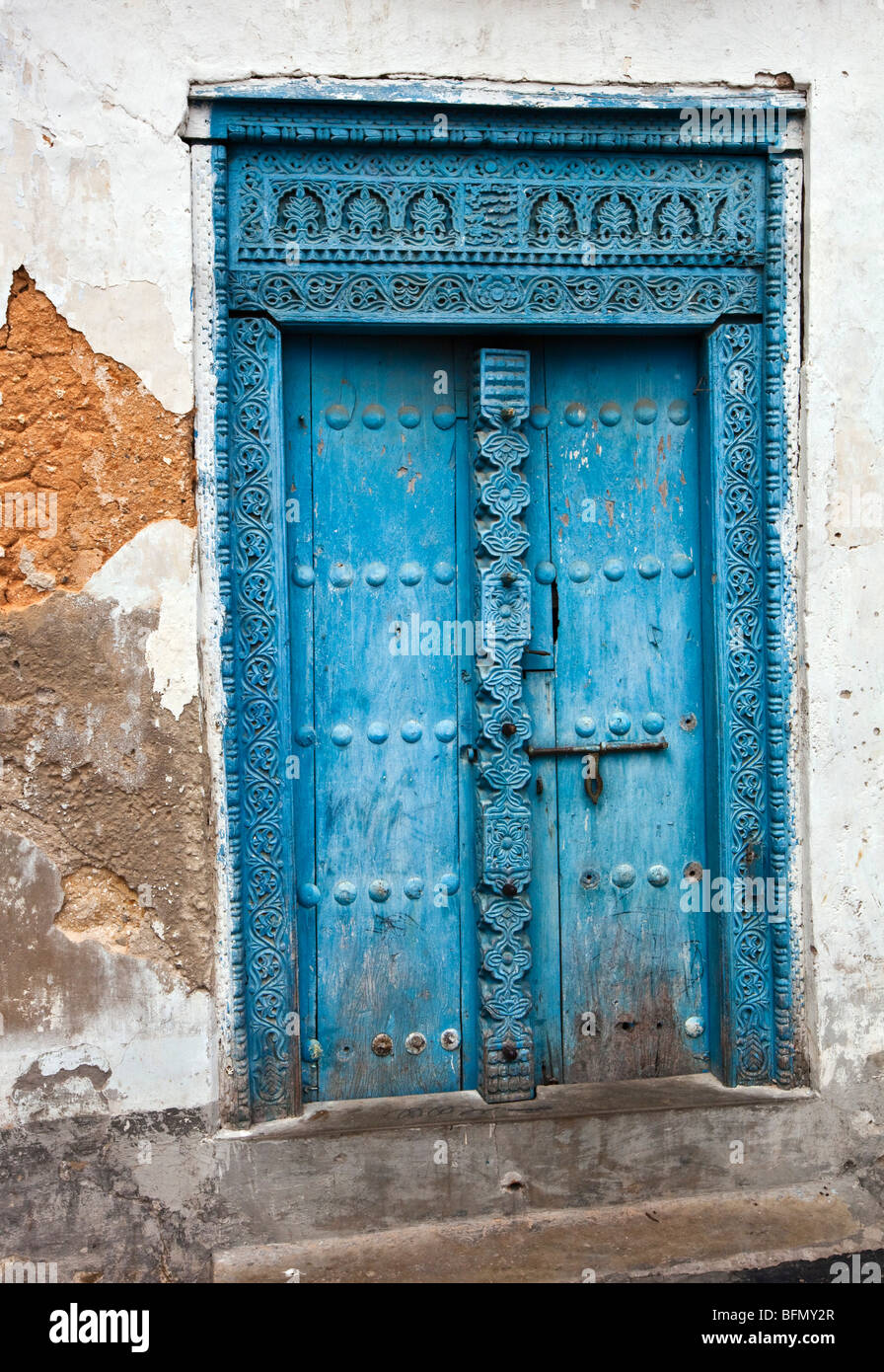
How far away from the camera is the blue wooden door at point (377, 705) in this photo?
291 cm

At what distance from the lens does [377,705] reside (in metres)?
2.95

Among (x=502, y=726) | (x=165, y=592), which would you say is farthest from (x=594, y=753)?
(x=165, y=592)

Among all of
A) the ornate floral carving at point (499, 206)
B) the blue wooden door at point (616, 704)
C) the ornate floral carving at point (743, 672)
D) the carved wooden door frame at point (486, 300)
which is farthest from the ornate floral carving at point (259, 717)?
the ornate floral carving at point (743, 672)

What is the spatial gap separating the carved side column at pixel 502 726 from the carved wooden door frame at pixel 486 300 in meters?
0.24

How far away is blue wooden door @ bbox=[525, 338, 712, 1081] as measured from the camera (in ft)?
9.86

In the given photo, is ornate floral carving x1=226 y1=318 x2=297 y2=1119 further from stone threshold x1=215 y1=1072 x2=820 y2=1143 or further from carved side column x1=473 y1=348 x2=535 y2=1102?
carved side column x1=473 y1=348 x2=535 y2=1102

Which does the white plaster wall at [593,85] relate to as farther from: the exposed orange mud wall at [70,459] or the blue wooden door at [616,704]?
the blue wooden door at [616,704]

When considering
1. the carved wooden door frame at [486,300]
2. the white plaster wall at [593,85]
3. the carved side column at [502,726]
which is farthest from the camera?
the carved side column at [502,726]

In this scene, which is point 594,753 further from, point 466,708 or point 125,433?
point 125,433

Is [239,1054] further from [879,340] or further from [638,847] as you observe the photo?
[879,340]

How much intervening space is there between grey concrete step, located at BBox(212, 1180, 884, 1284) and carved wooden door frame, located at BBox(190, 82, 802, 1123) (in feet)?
1.03

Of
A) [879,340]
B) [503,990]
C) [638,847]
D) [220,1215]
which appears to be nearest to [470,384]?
[879,340]

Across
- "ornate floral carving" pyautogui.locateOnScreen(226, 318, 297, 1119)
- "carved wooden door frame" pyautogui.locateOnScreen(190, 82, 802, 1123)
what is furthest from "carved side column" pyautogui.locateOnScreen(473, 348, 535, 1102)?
"ornate floral carving" pyautogui.locateOnScreen(226, 318, 297, 1119)

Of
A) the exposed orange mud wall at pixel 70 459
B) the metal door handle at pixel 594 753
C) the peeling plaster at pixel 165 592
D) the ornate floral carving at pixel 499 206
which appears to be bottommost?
the metal door handle at pixel 594 753
